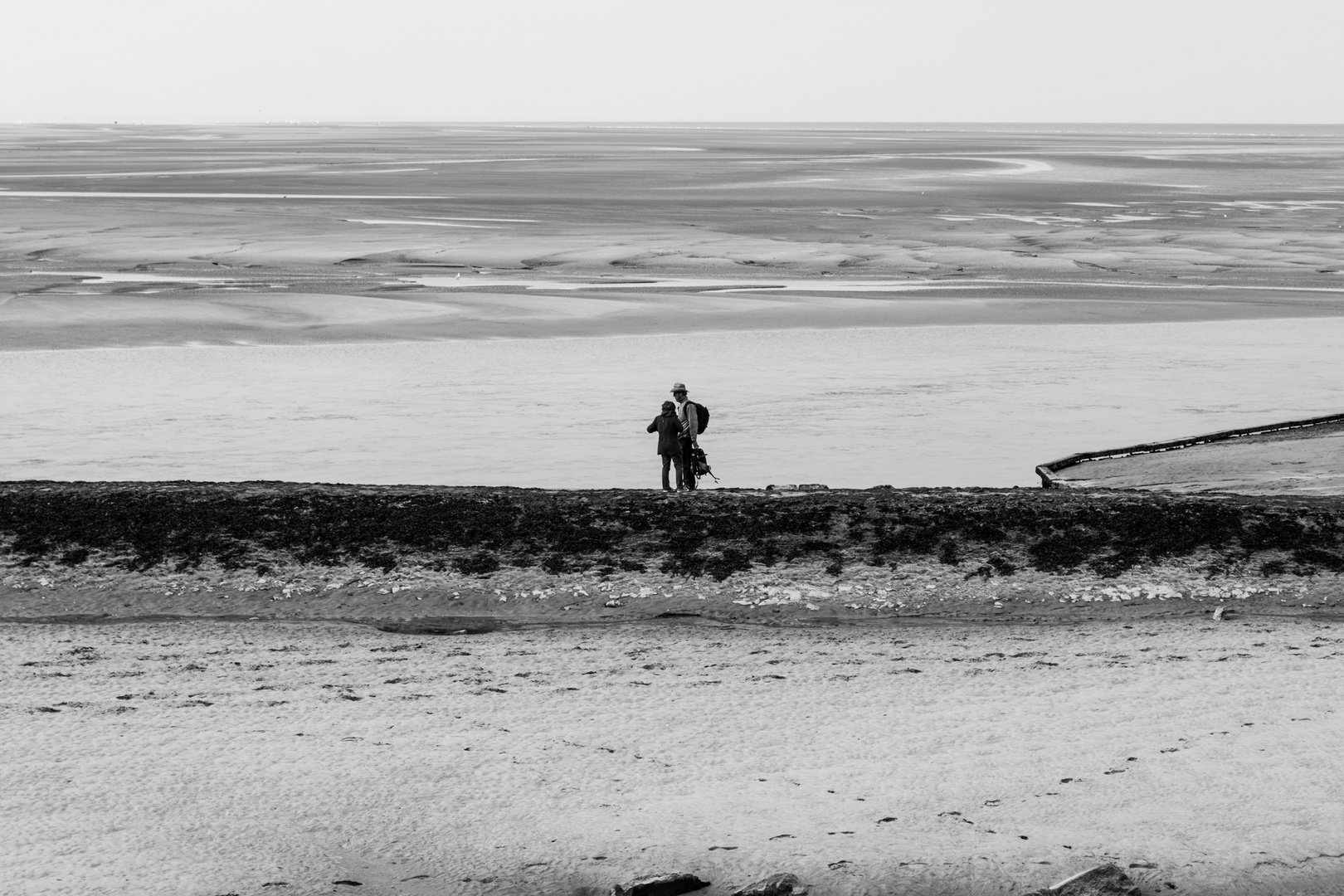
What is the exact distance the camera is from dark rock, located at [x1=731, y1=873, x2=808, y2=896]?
6375mm

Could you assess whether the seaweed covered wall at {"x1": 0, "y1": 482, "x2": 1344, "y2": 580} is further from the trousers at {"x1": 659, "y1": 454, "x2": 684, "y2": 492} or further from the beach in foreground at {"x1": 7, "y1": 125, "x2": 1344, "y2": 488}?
the beach in foreground at {"x1": 7, "y1": 125, "x2": 1344, "y2": 488}

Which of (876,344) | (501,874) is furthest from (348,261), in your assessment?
(501,874)

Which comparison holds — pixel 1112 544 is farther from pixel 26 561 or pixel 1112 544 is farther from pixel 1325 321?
pixel 1325 321

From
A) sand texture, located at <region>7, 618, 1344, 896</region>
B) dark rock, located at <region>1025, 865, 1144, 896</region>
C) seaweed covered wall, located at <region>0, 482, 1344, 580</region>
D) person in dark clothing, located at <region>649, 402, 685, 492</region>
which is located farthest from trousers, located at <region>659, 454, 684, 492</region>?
dark rock, located at <region>1025, 865, 1144, 896</region>

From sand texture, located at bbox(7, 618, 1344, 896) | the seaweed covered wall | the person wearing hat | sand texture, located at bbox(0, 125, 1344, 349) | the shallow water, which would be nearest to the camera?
sand texture, located at bbox(7, 618, 1344, 896)

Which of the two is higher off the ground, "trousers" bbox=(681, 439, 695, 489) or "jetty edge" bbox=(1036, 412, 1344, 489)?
"trousers" bbox=(681, 439, 695, 489)

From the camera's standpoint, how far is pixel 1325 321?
25891 mm

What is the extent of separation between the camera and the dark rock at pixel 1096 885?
632 centimetres

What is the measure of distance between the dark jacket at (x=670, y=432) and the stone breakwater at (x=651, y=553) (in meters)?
0.97

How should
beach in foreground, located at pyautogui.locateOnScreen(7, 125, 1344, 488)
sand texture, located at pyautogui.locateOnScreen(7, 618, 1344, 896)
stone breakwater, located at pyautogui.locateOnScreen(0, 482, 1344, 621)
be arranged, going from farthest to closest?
beach in foreground, located at pyautogui.locateOnScreen(7, 125, 1344, 488) → stone breakwater, located at pyautogui.locateOnScreen(0, 482, 1344, 621) → sand texture, located at pyautogui.locateOnScreen(7, 618, 1344, 896)

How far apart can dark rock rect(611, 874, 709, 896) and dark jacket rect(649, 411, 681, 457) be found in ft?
23.4

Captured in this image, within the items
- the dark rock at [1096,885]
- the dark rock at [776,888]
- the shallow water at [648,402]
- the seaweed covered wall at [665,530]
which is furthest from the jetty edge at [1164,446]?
the dark rock at [776,888]

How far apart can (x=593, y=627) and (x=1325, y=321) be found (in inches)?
754

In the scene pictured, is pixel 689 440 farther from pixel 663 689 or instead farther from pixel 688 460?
pixel 663 689
